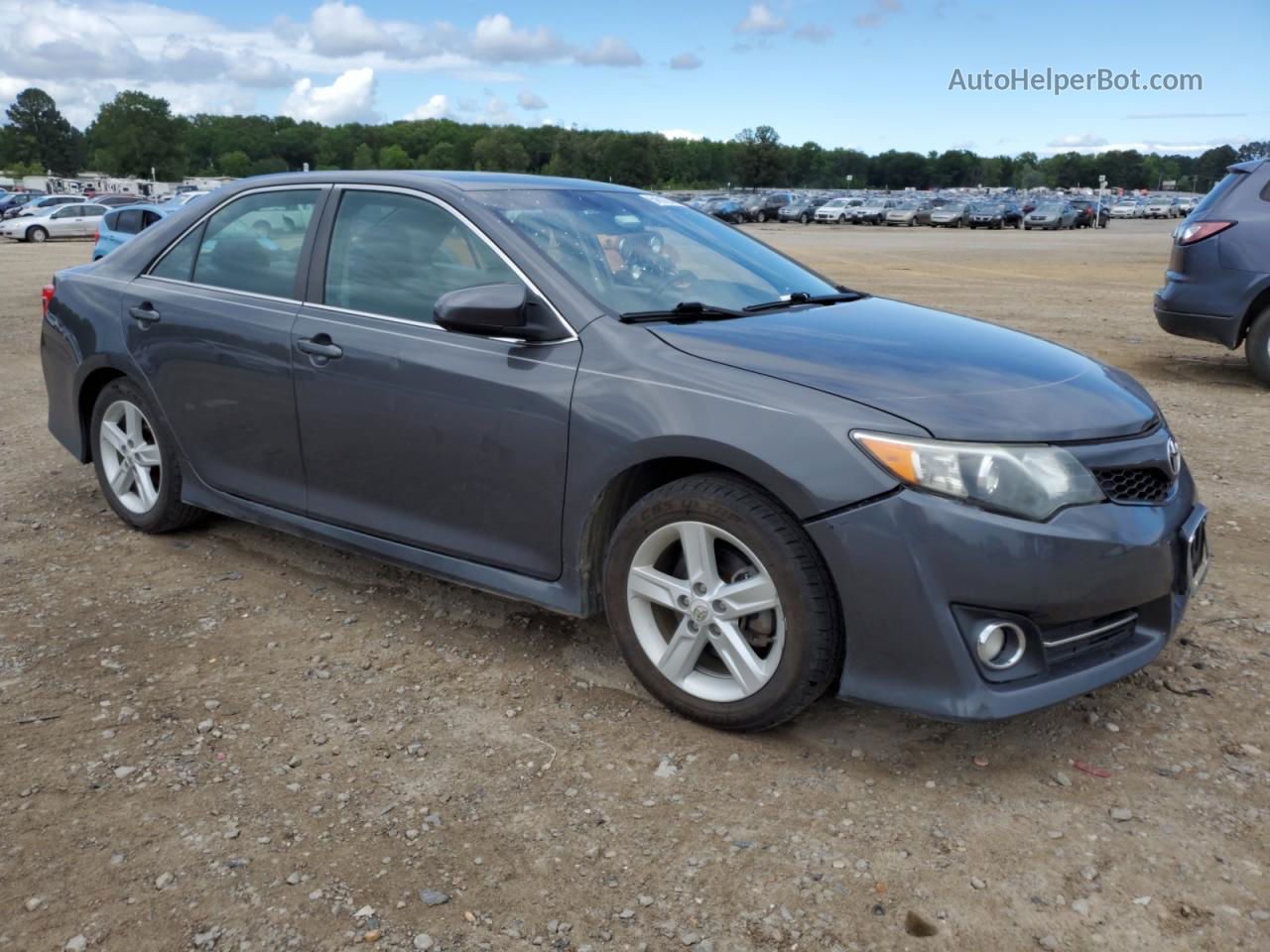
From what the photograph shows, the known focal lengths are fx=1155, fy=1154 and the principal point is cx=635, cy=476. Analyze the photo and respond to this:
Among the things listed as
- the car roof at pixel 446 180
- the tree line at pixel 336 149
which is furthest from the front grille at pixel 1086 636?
the tree line at pixel 336 149

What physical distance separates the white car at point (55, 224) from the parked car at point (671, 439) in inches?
1526

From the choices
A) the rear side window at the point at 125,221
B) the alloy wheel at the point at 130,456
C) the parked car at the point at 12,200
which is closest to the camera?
the alloy wheel at the point at 130,456

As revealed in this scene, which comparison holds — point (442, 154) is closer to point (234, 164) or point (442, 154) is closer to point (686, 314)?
point (234, 164)

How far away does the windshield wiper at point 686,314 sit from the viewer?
3.60 meters

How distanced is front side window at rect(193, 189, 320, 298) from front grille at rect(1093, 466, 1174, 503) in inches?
114

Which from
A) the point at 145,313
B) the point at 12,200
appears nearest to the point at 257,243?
the point at 145,313

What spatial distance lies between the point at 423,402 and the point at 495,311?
1.66 feet

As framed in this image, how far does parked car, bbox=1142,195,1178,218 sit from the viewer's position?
87.1m

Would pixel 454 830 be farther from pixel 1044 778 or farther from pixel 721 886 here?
pixel 1044 778

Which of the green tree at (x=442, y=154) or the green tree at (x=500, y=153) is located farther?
the green tree at (x=442, y=154)

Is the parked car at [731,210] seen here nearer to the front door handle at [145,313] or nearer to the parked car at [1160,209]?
the parked car at [1160,209]

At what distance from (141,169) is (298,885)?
140 metres

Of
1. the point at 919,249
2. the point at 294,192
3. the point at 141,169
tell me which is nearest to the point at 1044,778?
the point at 294,192

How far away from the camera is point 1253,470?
6.29 metres
